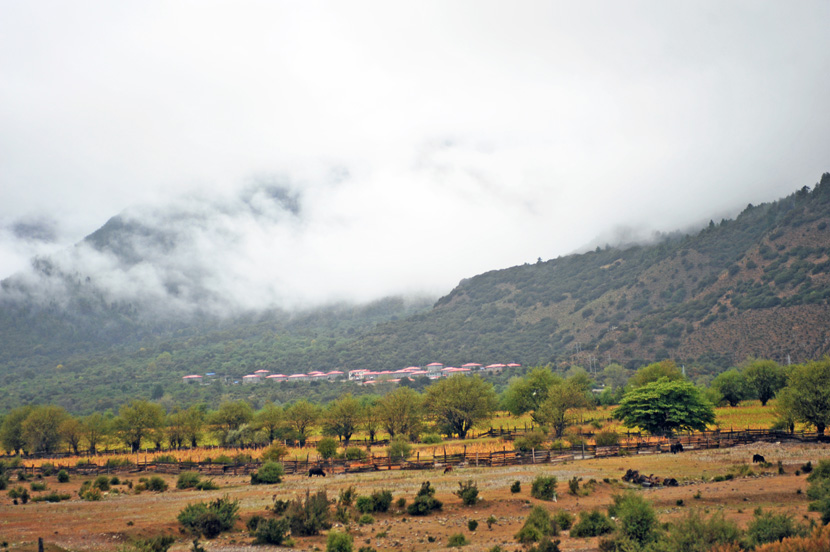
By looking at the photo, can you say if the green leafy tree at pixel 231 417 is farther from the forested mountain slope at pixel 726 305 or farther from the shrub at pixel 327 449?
the forested mountain slope at pixel 726 305

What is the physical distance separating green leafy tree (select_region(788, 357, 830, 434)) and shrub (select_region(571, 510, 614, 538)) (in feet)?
106

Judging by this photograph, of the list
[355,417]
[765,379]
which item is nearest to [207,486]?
[355,417]

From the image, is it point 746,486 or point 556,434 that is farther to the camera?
point 556,434

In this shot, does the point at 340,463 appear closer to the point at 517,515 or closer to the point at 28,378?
the point at 517,515

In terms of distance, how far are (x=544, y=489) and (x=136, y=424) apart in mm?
58637

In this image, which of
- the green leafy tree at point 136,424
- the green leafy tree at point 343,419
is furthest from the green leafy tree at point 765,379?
the green leafy tree at point 136,424

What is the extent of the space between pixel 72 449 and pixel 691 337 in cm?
12643

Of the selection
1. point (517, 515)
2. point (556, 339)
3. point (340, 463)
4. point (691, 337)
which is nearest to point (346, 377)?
point (556, 339)

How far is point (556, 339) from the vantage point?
7697 inches

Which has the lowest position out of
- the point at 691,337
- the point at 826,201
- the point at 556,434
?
the point at 556,434

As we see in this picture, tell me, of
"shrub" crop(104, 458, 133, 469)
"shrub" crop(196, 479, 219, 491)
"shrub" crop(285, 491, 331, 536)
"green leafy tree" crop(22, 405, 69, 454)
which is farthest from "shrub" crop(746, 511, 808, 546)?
"green leafy tree" crop(22, 405, 69, 454)

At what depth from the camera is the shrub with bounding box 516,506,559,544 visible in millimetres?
20750

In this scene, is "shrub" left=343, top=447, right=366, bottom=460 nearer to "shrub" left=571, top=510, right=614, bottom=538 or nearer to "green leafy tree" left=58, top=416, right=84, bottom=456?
"shrub" left=571, top=510, right=614, bottom=538

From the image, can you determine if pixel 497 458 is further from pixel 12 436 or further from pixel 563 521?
pixel 12 436
